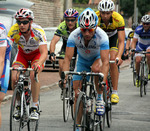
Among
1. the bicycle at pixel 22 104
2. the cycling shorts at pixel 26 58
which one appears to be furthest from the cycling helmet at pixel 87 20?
the cycling shorts at pixel 26 58

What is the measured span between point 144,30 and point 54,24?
23.6 meters

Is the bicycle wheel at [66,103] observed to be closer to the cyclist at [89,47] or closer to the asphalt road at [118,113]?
the asphalt road at [118,113]

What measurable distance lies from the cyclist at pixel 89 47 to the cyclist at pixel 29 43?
0.63m

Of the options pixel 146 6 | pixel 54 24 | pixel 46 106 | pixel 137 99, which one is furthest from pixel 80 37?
pixel 146 6

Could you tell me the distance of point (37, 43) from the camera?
7910 mm

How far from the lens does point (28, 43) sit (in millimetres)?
7887

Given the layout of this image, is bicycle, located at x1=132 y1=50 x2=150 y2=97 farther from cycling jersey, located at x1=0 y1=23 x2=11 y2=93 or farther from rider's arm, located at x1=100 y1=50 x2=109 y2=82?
cycling jersey, located at x1=0 y1=23 x2=11 y2=93

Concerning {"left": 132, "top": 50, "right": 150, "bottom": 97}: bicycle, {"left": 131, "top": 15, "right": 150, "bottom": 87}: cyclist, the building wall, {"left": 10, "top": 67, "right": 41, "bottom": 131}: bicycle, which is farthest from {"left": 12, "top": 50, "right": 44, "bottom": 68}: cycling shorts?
the building wall

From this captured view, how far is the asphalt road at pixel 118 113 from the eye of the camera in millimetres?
8242

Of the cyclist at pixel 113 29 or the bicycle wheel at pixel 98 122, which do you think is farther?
the cyclist at pixel 113 29

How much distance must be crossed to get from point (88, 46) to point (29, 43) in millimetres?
1185

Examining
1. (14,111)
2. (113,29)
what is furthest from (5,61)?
(113,29)

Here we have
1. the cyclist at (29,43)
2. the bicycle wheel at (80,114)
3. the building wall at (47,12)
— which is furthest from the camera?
the building wall at (47,12)

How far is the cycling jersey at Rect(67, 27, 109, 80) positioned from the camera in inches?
277
